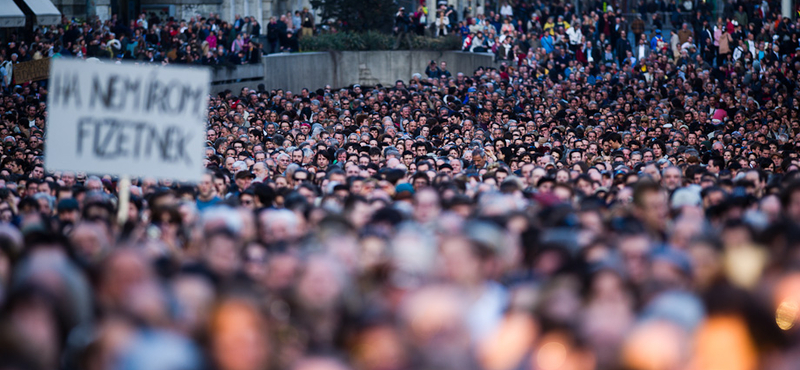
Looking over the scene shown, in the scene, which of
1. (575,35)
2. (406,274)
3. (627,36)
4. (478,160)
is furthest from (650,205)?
(627,36)

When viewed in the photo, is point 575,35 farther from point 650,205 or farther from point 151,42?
point 650,205

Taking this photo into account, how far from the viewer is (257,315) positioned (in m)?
5.12

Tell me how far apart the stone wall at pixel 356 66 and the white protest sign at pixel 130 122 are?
26.4 m

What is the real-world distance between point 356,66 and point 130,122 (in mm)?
29575

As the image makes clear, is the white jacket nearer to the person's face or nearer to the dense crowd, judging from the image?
the dense crowd

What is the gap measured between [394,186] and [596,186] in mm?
2105

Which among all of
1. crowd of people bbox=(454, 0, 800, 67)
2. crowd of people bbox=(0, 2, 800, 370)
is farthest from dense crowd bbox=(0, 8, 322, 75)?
crowd of people bbox=(0, 2, 800, 370)

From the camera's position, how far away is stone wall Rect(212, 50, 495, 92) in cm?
3519

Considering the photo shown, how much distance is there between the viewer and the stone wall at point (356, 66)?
35.2 m

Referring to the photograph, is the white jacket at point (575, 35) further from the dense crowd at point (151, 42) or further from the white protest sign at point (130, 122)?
the white protest sign at point (130, 122)

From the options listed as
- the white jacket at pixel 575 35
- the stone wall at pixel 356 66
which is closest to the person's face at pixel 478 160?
the white jacket at pixel 575 35

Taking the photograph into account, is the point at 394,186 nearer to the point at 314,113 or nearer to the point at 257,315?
the point at 257,315

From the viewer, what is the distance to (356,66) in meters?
37.4

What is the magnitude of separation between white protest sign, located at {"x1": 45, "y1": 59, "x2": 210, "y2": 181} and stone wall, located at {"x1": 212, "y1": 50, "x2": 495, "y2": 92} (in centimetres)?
2638
